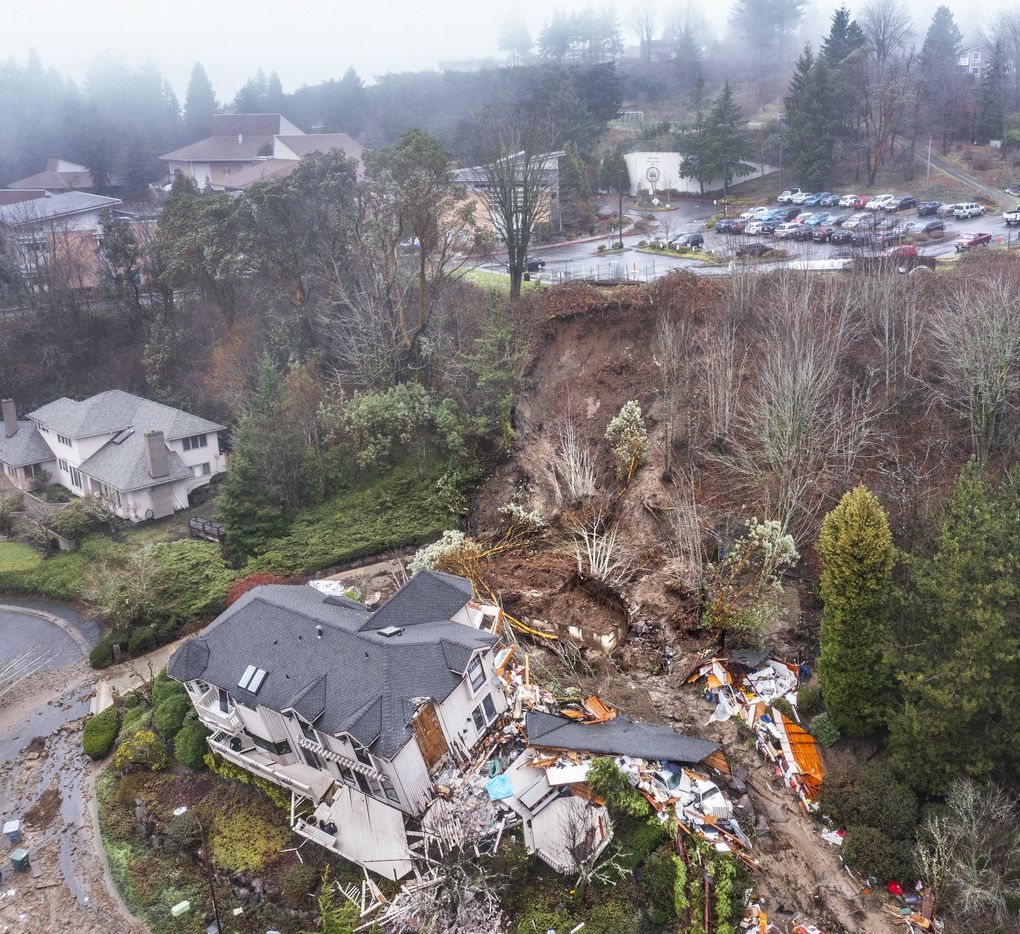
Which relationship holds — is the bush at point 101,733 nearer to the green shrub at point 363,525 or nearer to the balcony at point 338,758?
the green shrub at point 363,525

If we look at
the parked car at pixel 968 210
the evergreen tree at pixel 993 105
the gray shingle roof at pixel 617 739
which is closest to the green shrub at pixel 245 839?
the gray shingle roof at pixel 617 739

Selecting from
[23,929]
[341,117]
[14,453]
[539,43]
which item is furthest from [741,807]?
[539,43]

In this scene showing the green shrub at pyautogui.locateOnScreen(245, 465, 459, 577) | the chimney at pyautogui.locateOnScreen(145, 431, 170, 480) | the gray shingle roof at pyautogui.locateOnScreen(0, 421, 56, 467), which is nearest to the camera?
the green shrub at pyautogui.locateOnScreen(245, 465, 459, 577)

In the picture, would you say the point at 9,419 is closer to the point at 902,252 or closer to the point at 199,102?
the point at 902,252

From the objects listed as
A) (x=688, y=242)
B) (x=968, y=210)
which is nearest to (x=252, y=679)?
(x=688, y=242)

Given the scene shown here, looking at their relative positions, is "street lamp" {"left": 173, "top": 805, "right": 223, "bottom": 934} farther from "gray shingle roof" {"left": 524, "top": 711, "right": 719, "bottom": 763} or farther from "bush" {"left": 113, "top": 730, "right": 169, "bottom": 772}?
"gray shingle roof" {"left": 524, "top": 711, "right": 719, "bottom": 763}

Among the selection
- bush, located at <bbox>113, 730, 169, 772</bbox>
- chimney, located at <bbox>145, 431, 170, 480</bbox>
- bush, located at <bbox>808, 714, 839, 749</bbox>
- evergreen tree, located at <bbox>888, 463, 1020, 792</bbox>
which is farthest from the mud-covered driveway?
evergreen tree, located at <bbox>888, 463, 1020, 792</bbox>

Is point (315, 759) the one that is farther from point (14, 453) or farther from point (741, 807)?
point (14, 453)
